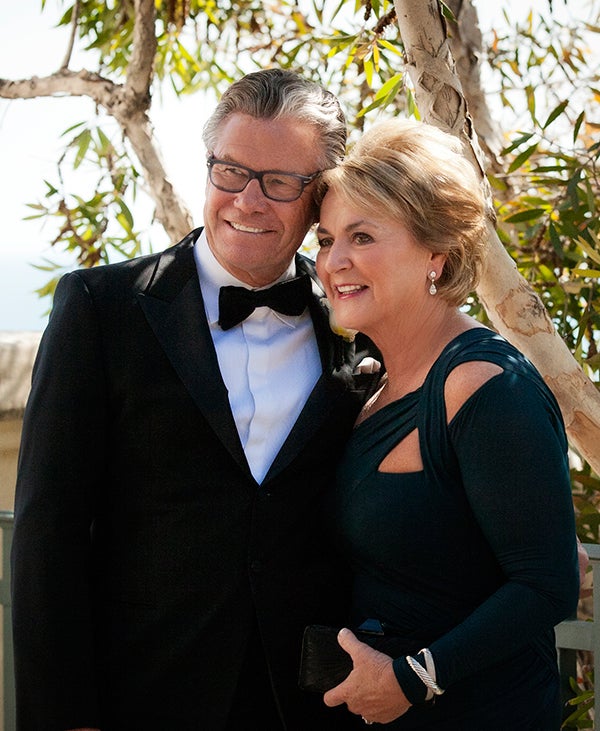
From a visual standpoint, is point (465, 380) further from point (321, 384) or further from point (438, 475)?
point (321, 384)

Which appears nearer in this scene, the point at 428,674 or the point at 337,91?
the point at 428,674

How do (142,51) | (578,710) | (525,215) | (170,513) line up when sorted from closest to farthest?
(170,513), (578,710), (525,215), (142,51)

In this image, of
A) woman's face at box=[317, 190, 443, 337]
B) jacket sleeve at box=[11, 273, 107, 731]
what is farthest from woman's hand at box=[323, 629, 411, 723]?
woman's face at box=[317, 190, 443, 337]

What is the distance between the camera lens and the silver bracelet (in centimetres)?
171

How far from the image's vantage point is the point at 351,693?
69.9 inches

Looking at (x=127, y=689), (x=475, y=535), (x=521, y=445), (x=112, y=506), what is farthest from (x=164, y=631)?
(x=521, y=445)

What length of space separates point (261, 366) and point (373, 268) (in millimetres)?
313

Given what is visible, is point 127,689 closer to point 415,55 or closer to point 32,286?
point 415,55

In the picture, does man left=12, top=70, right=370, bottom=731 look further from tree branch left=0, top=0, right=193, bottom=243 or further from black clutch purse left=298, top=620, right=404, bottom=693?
tree branch left=0, top=0, right=193, bottom=243

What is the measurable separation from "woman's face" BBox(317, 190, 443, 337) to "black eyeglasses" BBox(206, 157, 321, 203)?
0.26 ft

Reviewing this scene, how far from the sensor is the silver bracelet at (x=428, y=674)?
1.71 metres

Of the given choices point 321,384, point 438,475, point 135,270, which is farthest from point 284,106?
point 438,475

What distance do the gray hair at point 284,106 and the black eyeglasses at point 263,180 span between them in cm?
6

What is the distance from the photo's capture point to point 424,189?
1948 mm
